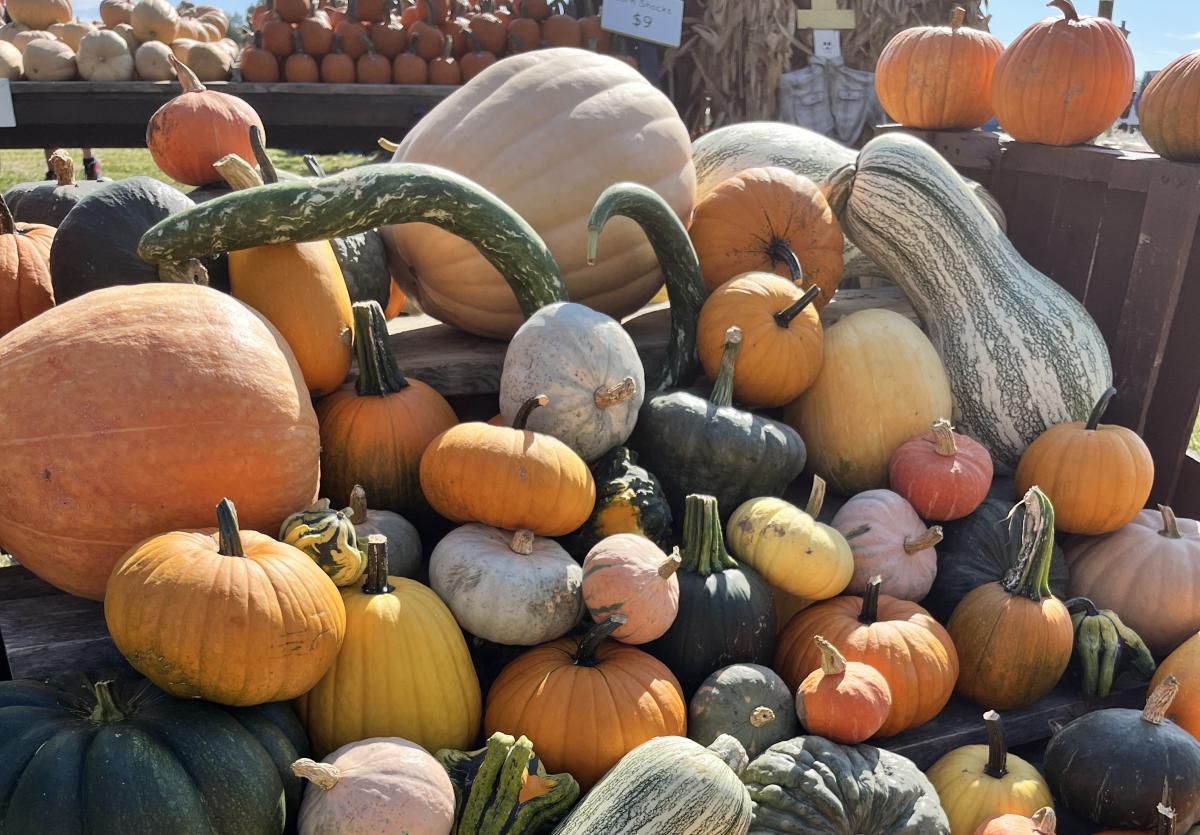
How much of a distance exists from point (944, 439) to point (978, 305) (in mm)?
648

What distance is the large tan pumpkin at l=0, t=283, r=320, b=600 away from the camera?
1.75 meters

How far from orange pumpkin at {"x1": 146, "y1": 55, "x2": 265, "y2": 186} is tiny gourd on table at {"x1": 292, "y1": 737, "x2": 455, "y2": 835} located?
69.2 inches

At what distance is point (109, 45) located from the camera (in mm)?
6410

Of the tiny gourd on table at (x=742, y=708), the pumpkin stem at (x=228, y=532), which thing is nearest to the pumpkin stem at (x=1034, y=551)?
the tiny gourd on table at (x=742, y=708)

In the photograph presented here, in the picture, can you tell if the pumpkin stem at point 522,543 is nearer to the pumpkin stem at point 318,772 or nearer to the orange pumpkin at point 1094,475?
the pumpkin stem at point 318,772

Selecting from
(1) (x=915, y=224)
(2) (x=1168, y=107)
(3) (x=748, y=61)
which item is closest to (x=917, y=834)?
(1) (x=915, y=224)

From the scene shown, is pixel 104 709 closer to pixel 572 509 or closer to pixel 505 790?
pixel 505 790

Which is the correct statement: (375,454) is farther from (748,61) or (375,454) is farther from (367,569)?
(748,61)

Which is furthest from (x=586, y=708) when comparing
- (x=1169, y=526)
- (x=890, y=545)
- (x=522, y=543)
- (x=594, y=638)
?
(x=1169, y=526)

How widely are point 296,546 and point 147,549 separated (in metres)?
0.28

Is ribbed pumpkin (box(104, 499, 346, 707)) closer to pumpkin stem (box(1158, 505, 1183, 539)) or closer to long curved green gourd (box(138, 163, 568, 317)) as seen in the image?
long curved green gourd (box(138, 163, 568, 317))

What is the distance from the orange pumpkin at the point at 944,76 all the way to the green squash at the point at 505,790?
10.4 feet

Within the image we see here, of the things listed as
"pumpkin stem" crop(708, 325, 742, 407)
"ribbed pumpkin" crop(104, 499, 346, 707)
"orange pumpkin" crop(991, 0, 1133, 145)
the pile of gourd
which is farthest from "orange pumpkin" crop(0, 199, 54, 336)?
"orange pumpkin" crop(991, 0, 1133, 145)

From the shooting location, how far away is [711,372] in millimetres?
2672
